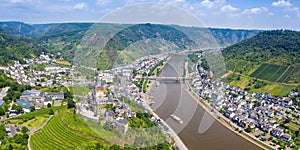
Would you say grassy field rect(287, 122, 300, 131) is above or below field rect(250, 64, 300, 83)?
below

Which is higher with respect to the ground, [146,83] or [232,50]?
[232,50]

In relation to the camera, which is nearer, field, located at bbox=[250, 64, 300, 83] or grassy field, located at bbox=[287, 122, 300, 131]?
grassy field, located at bbox=[287, 122, 300, 131]

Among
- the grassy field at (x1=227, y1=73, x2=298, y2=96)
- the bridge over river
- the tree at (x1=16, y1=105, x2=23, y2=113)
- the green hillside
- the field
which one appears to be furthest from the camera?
the bridge over river

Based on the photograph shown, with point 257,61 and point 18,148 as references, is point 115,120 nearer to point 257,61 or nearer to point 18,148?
point 18,148

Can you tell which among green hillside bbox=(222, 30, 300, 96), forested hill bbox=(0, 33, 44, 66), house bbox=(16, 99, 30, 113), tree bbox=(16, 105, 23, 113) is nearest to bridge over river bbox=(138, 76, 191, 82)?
green hillside bbox=(222, 30, 300, 96)

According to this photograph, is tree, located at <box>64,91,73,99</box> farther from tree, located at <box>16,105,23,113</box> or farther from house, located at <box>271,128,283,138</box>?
house, located at <box>271,128,283,138</box>

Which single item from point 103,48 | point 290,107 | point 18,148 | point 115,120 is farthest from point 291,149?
point 103,48
